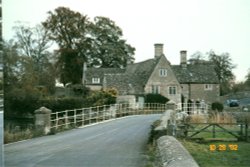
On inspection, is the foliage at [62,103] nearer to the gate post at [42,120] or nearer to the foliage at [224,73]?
the gate post at [42,120]

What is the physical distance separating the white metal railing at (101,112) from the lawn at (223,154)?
64 centimetres

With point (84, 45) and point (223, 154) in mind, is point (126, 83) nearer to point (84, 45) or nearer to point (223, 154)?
point (84, 45)

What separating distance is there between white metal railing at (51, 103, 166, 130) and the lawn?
637 millimetres

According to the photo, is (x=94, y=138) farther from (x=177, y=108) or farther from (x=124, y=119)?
(x=177, y=108)

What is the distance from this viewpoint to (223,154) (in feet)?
13.5

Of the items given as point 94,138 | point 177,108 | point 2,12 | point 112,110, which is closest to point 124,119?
point 112,110

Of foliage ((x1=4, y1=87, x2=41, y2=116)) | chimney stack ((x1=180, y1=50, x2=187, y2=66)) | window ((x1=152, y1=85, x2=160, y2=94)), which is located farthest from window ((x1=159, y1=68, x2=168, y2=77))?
foliage ((x1=4, y1=87, x2=41, y2=116))

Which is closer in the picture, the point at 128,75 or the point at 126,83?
the point at 128,75

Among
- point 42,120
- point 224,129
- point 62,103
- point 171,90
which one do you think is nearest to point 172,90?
point 171,90

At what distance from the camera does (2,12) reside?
4.54m

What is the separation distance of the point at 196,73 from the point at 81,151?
1650 millimetres

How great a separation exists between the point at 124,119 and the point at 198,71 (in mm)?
1625

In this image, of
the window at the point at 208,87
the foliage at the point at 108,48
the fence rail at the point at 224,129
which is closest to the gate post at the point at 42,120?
the foliage at the point at 108,48

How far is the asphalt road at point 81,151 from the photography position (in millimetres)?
4695
